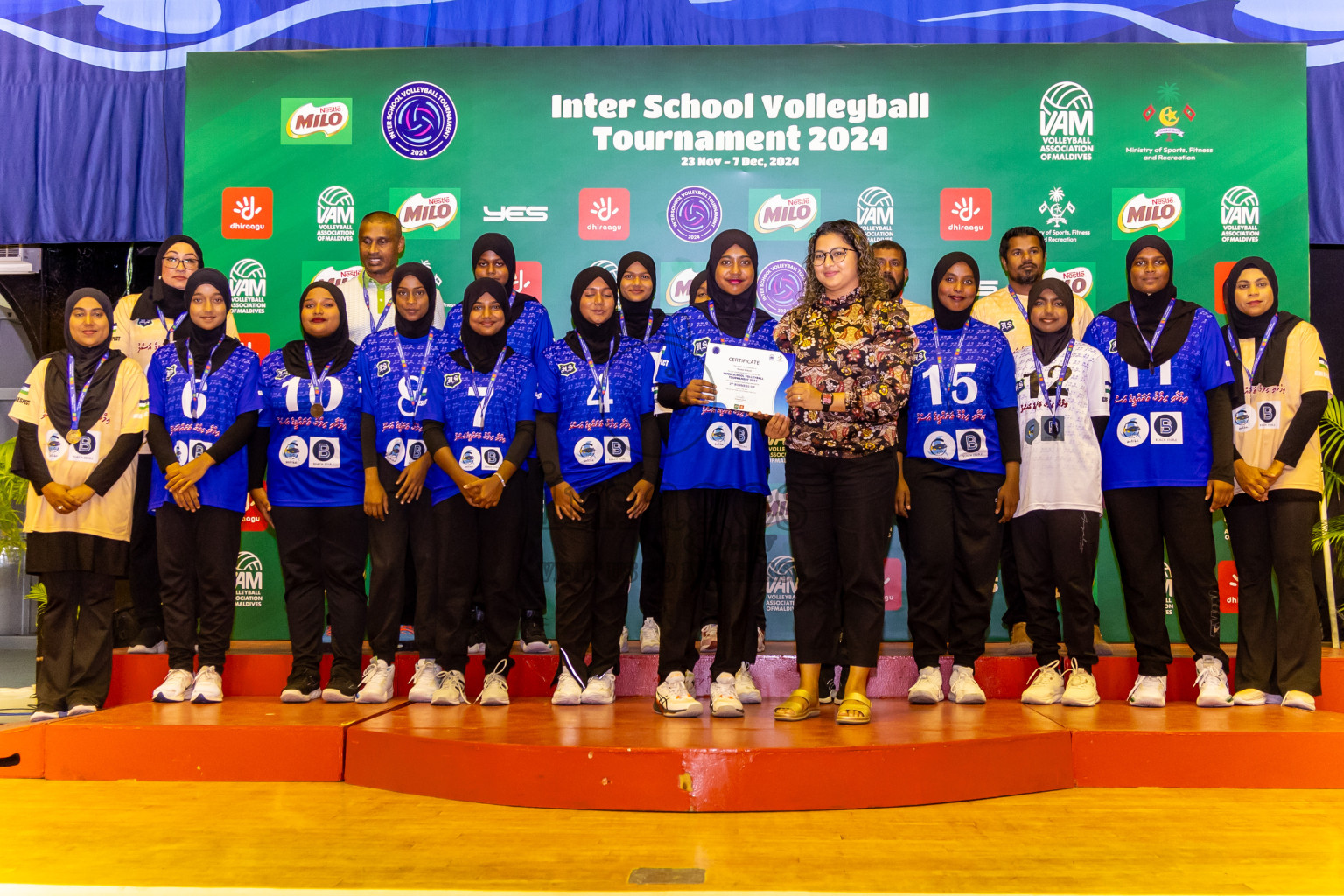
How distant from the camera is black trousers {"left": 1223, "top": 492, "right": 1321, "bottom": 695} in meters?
3.72

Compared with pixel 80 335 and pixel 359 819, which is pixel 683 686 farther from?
pixel 80 335

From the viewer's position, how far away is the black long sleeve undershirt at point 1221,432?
12.2 feet

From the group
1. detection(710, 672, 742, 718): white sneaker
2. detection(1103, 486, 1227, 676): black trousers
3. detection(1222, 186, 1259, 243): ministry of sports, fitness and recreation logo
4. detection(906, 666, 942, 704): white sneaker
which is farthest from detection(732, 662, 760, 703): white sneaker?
detection(1222, 186, 1259, 243): ministry of sports, fitness and recreation logo

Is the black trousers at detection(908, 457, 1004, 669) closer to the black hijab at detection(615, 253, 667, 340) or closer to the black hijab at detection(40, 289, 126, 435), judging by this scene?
the black hijab at detection(615, 253, 667, 340)

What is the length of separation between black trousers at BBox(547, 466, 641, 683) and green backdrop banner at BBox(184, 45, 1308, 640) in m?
1.66

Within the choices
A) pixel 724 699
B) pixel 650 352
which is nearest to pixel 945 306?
pixel 650 352

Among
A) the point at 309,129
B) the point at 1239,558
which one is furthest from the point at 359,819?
the point at 309,129

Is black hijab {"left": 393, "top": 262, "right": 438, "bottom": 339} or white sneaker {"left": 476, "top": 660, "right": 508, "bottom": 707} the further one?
black hijab {"left": 393, "top": 262, "right": 438, "bottom": 339}

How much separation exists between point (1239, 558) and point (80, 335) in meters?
4.75

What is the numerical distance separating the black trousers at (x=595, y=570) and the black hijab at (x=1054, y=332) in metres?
1.67

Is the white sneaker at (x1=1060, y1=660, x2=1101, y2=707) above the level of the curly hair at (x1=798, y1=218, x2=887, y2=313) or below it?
below

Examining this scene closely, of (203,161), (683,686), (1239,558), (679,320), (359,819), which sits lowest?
(359,819)

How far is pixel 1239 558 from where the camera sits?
3875mm

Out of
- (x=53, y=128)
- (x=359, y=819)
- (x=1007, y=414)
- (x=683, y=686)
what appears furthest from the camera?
(x=53, y=128)
